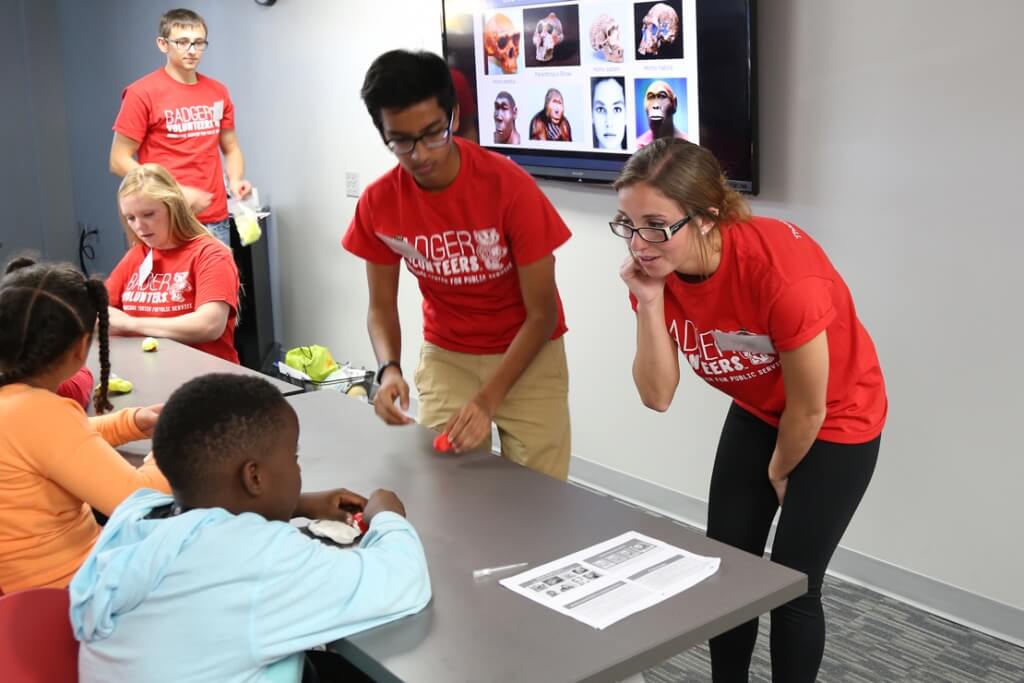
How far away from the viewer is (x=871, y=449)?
2051mm

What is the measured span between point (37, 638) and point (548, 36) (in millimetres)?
2850

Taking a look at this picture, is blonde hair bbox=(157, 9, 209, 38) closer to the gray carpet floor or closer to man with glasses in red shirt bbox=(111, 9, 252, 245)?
man with glasses in red shirt bbox=(111, 9, 252, 245)

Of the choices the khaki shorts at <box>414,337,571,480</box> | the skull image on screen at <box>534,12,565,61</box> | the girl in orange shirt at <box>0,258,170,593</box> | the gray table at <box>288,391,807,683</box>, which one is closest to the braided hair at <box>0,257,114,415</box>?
the girl in orange shirt at <box>0,258,170,593</box>

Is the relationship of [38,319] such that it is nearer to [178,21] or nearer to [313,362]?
[313,362]

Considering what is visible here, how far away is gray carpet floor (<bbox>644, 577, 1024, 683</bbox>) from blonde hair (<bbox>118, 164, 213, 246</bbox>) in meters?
1.83

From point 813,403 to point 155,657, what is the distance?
3.81ft

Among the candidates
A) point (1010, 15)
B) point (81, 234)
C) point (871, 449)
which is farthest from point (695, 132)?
point (81, 234)

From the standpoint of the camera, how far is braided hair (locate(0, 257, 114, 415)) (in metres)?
1.95

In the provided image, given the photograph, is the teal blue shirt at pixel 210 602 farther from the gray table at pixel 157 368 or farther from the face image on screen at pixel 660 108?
the face image on screen at pixel 660 108

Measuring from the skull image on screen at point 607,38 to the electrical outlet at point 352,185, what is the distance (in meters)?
1.75

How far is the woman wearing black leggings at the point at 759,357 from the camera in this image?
1.91 metres

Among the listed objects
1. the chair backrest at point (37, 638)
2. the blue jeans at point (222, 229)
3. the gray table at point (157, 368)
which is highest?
the blue jeans at point (222, 229)

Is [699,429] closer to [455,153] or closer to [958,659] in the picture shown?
[958,659]

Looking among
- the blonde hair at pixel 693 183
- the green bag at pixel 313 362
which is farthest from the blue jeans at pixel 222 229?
the blonde hair at pixel 693 183
